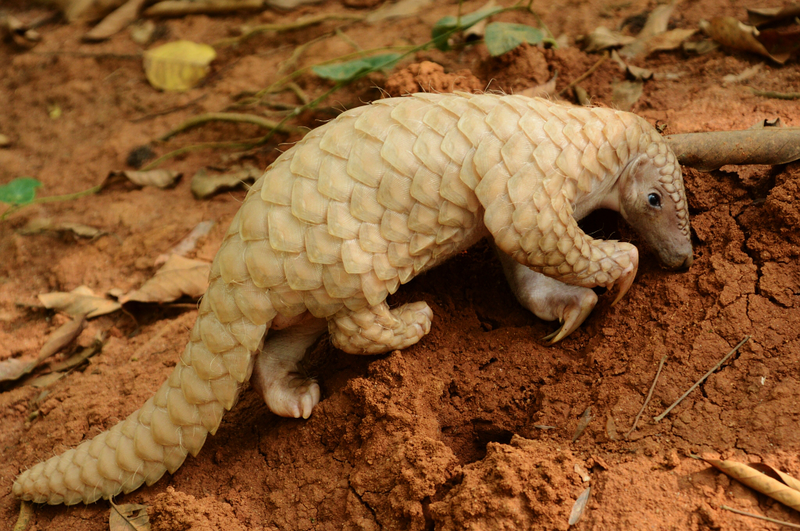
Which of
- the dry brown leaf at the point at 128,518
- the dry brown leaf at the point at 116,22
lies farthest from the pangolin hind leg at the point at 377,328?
the dry brown leaf at the point at 116,22

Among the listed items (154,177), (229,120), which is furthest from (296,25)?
(154,177)

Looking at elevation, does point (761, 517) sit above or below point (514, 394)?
above

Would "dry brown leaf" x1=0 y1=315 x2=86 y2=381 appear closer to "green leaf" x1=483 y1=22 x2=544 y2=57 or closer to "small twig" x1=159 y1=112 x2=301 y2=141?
"small twig" x1=159 y1=112 x2=301 y2=141

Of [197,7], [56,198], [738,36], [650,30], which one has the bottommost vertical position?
[56,198]

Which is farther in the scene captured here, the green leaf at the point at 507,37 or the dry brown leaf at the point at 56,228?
the dry brown leaf at the point at 56,228

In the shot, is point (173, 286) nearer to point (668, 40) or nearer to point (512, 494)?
point (512, 494)

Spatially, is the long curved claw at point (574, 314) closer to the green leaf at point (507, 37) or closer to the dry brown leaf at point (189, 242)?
the green leaf at point (507, 37)
